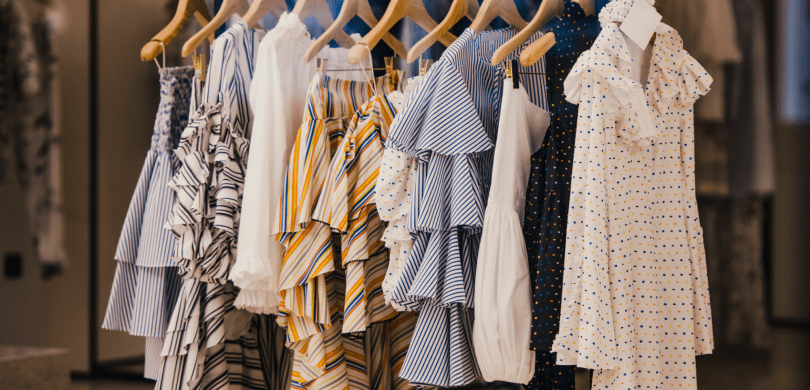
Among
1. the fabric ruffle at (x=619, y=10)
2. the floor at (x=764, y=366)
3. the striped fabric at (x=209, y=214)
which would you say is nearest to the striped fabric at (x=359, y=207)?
the striped fabric at (x=209, y=214)

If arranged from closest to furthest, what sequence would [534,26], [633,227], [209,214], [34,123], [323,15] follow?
[633,227] < [534,26] < [209,214] < [323,15] < [34,123]

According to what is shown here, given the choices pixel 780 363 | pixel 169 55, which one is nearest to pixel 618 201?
pixel 780 363

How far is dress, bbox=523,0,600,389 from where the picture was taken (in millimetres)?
1144

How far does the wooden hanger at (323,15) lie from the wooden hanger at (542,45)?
57cm

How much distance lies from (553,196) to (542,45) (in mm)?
300

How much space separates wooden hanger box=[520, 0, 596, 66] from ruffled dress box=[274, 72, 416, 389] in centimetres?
35

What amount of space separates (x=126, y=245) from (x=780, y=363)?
164 cm

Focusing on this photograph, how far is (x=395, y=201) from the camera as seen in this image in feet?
4.24

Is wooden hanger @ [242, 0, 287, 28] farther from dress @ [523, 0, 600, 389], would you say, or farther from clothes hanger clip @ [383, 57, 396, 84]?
dress @ [523, 0, 600, 389]

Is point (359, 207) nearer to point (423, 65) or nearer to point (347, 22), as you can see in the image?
point (423, 65)

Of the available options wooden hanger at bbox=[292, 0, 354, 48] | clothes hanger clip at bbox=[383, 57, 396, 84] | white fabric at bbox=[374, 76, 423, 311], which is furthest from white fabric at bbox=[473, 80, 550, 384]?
wooden hanger at bbox=[292, 0, 354, 48]

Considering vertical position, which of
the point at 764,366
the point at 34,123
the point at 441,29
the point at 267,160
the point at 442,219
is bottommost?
the point at 764,366

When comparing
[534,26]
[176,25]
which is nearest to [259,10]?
[176,25]

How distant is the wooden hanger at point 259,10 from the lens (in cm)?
150
